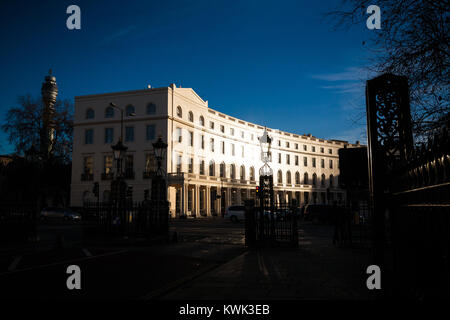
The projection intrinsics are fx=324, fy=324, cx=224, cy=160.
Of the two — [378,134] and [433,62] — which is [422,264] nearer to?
[378,134]

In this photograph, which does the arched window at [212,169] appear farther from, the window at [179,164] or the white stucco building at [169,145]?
the window at [179,164]

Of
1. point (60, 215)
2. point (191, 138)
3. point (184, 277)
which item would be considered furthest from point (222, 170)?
point (184, 277)

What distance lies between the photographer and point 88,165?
45.8 meters

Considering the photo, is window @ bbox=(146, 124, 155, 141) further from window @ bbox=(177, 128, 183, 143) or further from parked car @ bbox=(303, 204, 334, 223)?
parked car @ bbox=(303, 204, 334, 223)

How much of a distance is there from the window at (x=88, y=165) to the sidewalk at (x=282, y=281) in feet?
140

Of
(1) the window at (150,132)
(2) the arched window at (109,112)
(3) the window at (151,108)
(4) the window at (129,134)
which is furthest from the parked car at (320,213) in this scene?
(2) the arched window at (109,112)

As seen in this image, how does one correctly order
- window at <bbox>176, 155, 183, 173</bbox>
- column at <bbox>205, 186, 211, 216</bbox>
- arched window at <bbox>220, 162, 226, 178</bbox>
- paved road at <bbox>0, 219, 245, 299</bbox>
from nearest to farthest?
paved road at <bbox>0, 219, 245, 299</bbox>, window at <bbox>176, 155, 183, 173</bbox>, column at <bbox>205, 186, 211, 216</bbox>, arched window at <bbox>220, 162, 226, 178</bbox>

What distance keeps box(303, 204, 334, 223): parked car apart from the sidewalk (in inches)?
920

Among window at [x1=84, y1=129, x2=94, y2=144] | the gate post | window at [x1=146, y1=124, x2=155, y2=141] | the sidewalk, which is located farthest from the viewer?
window at [x1=84, y1=129, x2=94, y2=144]

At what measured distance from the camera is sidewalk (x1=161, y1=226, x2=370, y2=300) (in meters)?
4.34

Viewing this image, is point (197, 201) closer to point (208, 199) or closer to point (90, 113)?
point (208, 199)

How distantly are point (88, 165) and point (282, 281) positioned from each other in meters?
45.4

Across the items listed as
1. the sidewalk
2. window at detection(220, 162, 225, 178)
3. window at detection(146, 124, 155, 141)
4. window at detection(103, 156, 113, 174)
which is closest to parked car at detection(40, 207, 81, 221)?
window at detection(103, 156, 113, 174)
